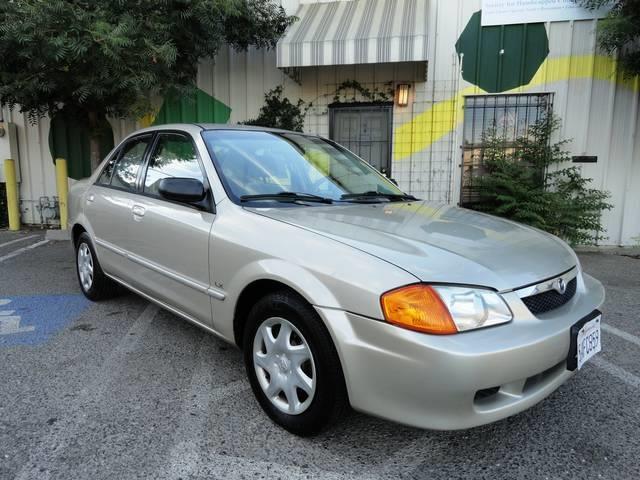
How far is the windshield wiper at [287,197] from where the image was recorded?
266 centimetres

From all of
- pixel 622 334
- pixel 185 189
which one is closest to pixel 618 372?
pixel 622 334

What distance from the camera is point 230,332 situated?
8.36 ft

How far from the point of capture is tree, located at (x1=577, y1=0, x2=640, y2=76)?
19.0ft

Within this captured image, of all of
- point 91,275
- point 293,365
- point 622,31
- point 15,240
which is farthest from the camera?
point 15,240

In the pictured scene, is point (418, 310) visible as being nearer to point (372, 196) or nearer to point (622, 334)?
point (372, 196)

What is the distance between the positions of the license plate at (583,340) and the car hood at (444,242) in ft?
0.81

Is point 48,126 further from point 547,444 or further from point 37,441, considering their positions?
point 547,444

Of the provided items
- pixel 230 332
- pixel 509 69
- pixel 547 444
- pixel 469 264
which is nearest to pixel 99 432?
pixel 230 332

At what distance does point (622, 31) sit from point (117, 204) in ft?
20.5

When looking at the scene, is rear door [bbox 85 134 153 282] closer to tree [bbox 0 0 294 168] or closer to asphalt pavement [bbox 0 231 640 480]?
asphalt pavement [bbox 0 231 640 480]

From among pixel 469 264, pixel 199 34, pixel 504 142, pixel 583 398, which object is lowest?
pixel 583 398

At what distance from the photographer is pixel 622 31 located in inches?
230

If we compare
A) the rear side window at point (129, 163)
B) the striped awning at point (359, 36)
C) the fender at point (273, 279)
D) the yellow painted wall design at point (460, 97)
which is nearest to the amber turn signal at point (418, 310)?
the fender at point (273, 279)

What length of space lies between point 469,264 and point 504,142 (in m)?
6.12
